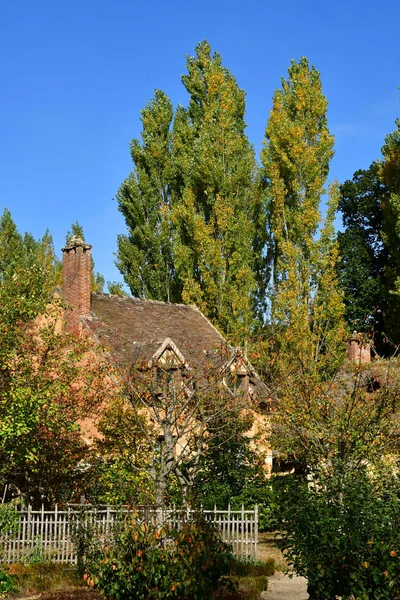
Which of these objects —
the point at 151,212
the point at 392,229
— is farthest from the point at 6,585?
the point at 392,229

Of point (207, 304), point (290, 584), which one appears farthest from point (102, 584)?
point (207, 304)

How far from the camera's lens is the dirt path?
13.8m

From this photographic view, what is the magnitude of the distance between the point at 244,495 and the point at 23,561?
7.31m

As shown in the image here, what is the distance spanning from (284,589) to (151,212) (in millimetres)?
27314

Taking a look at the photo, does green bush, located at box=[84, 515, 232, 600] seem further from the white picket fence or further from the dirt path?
the white picket fence

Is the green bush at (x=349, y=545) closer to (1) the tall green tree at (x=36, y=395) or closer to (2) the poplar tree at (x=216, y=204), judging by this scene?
(1) the tall green tree at (x=36, y=395)

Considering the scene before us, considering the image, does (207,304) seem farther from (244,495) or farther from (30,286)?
(30,286)

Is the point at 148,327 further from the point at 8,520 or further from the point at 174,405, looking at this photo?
the point at 174,405

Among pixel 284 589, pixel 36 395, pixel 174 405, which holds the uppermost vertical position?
pixel 36 395

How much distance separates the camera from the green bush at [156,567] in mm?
10969

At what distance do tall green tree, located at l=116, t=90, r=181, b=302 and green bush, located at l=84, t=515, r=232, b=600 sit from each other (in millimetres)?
26660

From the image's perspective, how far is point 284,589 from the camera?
14.8 meters

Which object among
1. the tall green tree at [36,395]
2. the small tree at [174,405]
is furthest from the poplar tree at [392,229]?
the tall green tree at [36,395]

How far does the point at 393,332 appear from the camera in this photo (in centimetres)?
3934
